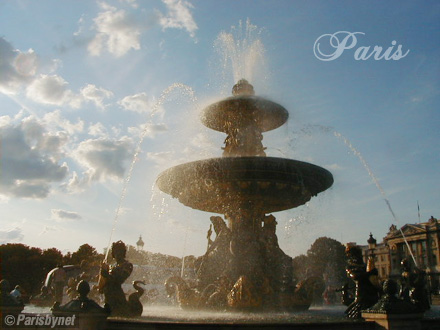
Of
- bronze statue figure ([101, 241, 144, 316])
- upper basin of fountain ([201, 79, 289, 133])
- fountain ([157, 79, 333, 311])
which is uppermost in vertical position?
upper basin of fountain ([201, 79, 289, 133])

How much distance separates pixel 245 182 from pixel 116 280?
456 cm

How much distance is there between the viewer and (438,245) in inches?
2906

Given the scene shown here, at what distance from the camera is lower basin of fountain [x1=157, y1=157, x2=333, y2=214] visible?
1111 centimetres

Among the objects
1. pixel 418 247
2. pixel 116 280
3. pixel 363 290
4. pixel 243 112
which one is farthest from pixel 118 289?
pixel 418 247

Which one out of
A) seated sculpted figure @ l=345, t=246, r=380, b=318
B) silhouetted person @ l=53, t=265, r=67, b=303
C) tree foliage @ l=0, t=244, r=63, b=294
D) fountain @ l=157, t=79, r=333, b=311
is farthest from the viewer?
tree foliage @ l=0, t=244, r=63, b=294

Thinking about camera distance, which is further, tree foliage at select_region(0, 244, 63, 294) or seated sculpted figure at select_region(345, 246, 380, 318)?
tree foliage at select_region(0, 244, 63, 294)

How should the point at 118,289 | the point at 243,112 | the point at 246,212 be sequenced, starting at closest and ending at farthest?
the point at 118,289 < the point at 246,212 < the point at 243,112

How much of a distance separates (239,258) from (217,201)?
1.84m

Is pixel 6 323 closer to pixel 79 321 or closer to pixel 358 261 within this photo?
pixel 79 321

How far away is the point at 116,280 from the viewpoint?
8.27 m

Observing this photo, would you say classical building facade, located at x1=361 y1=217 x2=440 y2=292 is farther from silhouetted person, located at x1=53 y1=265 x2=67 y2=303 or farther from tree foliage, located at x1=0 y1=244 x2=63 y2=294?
silhouetted person, located at x1=53 y1=265 x2=67 y2=303

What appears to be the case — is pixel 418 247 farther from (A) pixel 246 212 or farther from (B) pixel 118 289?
(B) pixel 118 289

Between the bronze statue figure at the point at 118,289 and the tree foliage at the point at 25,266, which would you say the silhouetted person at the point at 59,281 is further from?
the tree foliage at the point at 25,266

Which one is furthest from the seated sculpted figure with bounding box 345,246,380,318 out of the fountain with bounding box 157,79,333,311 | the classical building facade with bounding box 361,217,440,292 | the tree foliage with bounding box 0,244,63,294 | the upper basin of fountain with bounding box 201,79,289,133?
the classical building facade with bounding box 361,217,440,292
